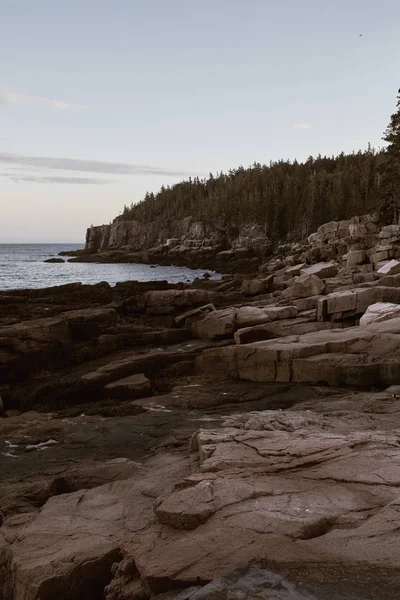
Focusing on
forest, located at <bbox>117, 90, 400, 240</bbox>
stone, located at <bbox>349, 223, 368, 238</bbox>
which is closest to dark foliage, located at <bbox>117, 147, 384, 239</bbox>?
forest, located at <bbox>117, 90, 400, 240</bbox>

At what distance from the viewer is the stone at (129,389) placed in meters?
16.7

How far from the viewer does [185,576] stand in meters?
5.09

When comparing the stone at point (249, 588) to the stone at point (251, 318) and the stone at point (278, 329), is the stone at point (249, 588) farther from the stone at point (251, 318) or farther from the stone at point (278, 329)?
the stone at point (251, 318)

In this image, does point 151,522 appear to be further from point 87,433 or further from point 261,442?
point 87,433

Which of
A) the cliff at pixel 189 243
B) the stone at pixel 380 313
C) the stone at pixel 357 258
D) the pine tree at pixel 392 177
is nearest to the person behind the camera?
the stone at pixel 380 313

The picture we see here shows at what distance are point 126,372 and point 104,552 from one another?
41.0 feet

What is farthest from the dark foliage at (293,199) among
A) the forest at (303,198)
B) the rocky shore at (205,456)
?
the rocky shore at (205,456)

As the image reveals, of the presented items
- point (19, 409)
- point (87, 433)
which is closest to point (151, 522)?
point (87, 433)

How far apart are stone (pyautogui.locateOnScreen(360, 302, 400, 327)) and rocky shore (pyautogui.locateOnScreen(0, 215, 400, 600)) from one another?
0.44 feet

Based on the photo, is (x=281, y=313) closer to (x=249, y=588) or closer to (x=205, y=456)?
(x=205, y=456)

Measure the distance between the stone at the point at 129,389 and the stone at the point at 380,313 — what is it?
8.82 m

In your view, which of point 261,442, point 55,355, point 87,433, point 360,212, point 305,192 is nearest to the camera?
point 261,442

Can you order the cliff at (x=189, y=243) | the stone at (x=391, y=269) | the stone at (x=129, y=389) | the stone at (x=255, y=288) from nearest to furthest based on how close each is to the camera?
the stone at (x=129, y=389)
the stone at (x=391, y=269)
the stone at (x=255, y=288)
the cliff at (x=189, y=243)

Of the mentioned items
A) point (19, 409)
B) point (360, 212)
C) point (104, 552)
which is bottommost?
point (19, 409)
